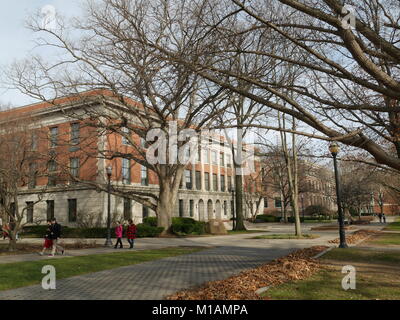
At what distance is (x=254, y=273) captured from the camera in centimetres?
955

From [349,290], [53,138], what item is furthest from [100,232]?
[349,290]

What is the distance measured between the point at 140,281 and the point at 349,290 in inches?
198

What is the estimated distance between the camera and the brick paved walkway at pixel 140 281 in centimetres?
786

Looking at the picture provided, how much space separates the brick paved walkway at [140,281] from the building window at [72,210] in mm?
29408

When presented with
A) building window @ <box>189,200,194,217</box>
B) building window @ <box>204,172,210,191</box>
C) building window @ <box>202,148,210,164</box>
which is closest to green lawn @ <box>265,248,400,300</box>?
building window @ <box>189,200,194,217</box>

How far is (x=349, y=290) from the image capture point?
24.4ft

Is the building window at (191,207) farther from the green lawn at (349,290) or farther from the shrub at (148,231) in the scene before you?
the green lawn at (349,290)

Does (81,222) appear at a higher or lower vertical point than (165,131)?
lower

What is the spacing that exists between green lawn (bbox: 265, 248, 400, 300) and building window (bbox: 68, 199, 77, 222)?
110ft

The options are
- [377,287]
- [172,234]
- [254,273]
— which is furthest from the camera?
[172,234]

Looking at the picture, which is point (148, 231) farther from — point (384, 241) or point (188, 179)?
point (188, 179)
